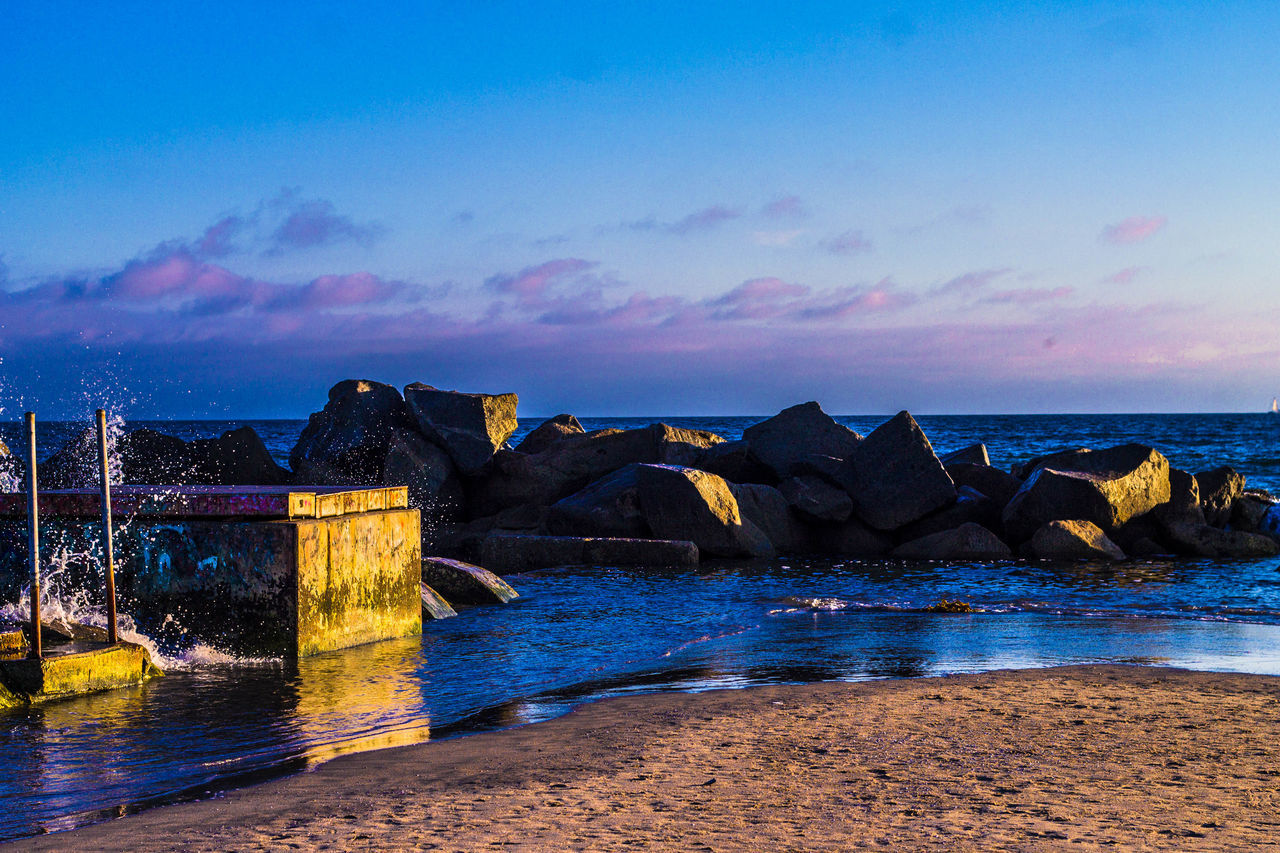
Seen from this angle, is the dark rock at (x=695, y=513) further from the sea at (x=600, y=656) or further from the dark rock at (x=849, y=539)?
the dark rock at (x=849, y=539)

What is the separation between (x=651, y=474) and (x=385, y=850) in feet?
40.7

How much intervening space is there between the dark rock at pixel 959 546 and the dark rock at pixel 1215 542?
2836 millimetres

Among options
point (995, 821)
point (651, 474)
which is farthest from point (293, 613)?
point (651, 474)

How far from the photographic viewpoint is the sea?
226 inches

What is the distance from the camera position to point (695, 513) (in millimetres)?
16000

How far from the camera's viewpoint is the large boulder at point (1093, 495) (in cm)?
1692

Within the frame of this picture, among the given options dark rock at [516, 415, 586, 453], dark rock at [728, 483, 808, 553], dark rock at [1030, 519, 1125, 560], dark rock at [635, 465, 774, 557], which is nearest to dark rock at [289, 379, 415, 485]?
dark rock at [516, 415, 586, 453]

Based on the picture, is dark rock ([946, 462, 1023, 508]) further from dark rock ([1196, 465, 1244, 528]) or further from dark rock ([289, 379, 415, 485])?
dark rock ([289, 379, 415, 485])

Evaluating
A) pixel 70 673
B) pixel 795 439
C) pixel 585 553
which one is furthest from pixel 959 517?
pixel 70 673

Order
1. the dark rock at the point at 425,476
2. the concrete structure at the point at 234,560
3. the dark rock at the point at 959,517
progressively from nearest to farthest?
the concrete structure at the point at 234,560, the dark rock at the point at 959,517, the dark rock at the point at 425,476

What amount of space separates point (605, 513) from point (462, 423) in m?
4.45

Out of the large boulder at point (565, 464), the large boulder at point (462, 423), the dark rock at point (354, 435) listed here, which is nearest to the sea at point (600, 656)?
the large boulder at point (565, 464)

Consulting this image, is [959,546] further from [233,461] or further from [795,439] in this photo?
[233,461]

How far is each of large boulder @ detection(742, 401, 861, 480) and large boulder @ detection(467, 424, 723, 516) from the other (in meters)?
1.16
